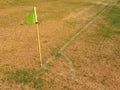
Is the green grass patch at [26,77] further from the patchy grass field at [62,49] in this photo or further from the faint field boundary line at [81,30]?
the faint field boundary line at [81,30]

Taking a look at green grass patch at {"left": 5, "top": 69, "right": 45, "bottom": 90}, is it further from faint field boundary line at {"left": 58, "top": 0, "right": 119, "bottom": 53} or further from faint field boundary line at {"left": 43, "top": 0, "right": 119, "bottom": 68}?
faint field boundary line at {"left": 58, "top": 0, "right": 119, "bottom": 53}

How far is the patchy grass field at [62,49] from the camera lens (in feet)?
31.4

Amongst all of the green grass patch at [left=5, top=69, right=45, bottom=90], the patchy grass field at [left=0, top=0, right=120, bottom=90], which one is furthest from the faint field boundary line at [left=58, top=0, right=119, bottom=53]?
the green grass patch at [left=5, top=69, right=45, bottom=90]

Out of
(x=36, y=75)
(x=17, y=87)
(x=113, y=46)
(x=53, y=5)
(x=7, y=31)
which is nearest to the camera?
(x=17, y=87)

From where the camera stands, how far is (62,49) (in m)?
12.4

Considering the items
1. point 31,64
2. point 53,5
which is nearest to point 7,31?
point 31,64

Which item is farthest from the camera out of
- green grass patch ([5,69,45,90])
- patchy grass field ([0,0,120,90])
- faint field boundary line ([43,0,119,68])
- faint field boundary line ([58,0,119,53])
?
faint field boundary line ([58,0,119,53])

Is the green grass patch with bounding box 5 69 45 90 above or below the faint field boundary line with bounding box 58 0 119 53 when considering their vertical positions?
below

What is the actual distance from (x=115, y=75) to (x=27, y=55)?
439 centimetres

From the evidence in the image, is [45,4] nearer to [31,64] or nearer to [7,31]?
[7,31]

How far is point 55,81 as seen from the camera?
9562 mm

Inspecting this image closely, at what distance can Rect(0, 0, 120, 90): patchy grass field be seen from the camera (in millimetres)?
9570

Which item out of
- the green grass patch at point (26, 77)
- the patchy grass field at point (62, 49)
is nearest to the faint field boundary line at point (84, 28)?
the patchy grass field at point (62, 49)

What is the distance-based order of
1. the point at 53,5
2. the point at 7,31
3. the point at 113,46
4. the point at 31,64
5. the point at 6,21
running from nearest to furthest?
the point at 31,64, the point at 113,46, the point at 7,31, the point at 6,21, the point at 53,5
